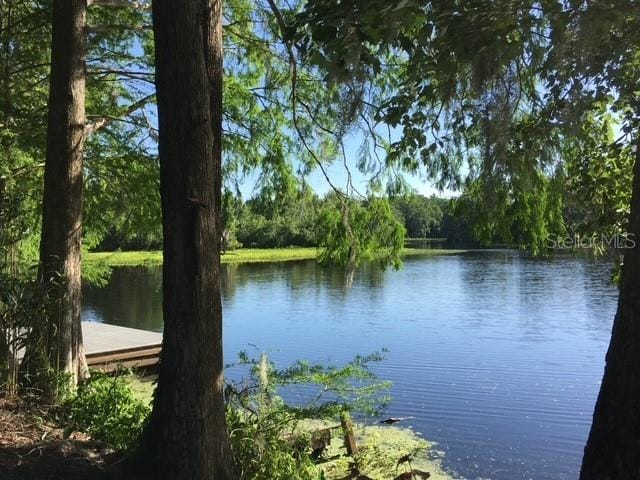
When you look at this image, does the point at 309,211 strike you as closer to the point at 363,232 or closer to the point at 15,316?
the point at 363,232

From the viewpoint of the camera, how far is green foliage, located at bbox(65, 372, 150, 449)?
434 cm

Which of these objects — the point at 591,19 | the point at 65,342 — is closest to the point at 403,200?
the point at 591,19

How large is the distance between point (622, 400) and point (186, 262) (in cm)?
221

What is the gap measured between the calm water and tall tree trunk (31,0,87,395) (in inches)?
158

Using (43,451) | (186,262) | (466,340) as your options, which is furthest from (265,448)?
(466,340)

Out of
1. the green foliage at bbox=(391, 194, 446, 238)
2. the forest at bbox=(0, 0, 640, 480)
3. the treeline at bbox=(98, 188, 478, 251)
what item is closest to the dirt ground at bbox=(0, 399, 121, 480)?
the forest at bbox=(0, 0, 640, 480)

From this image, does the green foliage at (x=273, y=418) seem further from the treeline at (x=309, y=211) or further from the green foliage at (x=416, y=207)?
the green foliage at (x=416, y=207)

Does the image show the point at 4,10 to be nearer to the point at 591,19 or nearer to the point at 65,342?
the point at 65,342

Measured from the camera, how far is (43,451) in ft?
12.0

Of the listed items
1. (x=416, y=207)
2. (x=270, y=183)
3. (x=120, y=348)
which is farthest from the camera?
(x=120, y=348)

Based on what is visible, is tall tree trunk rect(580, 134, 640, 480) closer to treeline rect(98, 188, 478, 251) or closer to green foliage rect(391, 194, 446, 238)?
treeline rect(98, 188, 478, 251)

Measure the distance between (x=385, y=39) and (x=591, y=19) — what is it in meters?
1.16

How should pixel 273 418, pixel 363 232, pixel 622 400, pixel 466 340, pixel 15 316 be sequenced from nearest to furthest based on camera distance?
pixel 622 400 < pixel 273 418 < pixel 15 316 < pixel 363 232 < pixel 466 340

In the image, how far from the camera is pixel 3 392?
4730 millimetres
